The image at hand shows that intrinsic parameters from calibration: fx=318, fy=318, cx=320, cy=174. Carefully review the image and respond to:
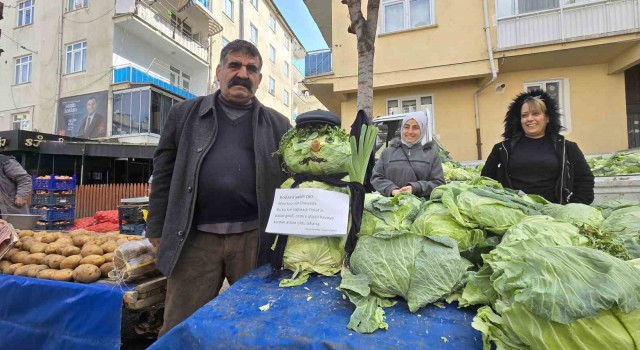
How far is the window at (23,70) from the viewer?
18.4 m

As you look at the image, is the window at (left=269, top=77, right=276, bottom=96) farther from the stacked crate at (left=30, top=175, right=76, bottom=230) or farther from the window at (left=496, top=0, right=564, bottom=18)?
the stacked crate at (left=30, top=175, right=76, bottom=230)

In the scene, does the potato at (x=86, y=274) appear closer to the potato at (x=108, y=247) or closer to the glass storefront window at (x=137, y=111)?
the potato at (x=108, y=247)

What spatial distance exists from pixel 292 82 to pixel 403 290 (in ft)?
129

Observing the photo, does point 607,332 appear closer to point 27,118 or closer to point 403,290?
point 403,290

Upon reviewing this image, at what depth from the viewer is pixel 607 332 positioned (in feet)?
2.53

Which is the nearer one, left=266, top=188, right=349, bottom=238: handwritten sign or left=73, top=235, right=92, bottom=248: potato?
left=266, top=188, right=349, bottom=238: handwritten sign

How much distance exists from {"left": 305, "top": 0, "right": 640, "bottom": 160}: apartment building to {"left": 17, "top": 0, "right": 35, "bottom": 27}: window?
63.6 ft

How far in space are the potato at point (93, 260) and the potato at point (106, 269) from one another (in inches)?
3.2

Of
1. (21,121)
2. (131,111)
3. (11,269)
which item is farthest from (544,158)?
(21,121)

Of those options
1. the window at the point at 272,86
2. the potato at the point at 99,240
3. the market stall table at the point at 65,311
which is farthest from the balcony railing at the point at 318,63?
the window at the point at 272,86

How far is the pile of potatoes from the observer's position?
2.57 metres

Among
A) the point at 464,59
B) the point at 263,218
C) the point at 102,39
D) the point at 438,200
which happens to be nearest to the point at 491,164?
the point at 438,200

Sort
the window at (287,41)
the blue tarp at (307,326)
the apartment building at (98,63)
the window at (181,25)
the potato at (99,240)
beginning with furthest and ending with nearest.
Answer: the window at (287,41) < the window at (181,25) < the apartment building at (98,63) < the potato at (99,240) < the blue tarp at (307,326)

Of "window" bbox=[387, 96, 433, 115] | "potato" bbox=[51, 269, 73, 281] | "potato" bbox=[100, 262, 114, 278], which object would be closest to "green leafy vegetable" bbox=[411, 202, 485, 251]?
"potato" bbox=[100, 262, 114, 278]
